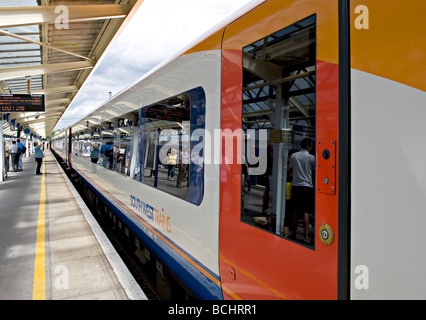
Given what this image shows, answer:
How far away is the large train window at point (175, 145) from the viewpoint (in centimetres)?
268

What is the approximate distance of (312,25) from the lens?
1.62m

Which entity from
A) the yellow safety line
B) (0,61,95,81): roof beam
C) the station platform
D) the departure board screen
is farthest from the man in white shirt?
the departure board screen

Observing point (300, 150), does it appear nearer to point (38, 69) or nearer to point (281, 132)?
point (281, 132)

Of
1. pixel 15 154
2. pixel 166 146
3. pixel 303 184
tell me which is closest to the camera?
pixel 303 184

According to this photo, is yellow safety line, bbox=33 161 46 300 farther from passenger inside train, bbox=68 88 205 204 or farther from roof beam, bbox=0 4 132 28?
roof beam, bbox=0 4 132 28

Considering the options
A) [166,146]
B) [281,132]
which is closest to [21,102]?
[166,146]

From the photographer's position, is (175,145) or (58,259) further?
(58,259)

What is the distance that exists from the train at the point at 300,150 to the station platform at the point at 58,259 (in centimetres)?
90

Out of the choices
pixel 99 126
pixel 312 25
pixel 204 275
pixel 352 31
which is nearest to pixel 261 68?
pixel 312 25

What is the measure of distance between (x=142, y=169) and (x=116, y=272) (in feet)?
4.32

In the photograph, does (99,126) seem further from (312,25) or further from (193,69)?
(312,25)

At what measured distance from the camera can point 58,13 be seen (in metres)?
6.72

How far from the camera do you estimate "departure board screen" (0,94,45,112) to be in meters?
11.3

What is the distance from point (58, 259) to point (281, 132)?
3.82 metres
